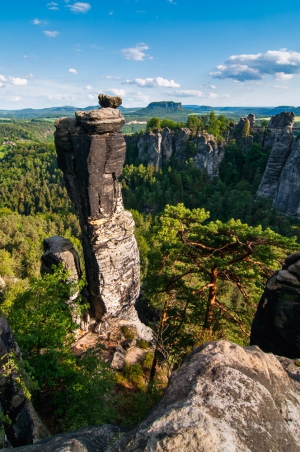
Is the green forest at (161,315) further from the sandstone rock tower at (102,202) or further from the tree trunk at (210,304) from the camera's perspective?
the sandstone rock tower at (102,202)

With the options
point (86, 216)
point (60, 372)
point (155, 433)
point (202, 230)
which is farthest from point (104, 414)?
point (86, 216)

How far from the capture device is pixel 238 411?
4102mm

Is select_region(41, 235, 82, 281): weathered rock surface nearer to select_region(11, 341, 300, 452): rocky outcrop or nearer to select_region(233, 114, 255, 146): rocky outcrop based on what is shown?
select_region(11, 341, 300, 452): rocky outcrop

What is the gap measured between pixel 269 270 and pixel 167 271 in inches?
175

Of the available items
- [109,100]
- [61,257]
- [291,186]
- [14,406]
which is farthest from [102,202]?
[291,186]

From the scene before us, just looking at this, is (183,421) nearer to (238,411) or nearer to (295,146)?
(238,411)

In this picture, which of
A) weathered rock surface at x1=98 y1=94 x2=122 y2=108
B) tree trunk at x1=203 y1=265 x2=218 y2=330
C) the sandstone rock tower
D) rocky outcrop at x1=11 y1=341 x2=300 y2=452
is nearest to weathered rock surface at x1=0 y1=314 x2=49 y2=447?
rocky outcrop at x1=11 y1=341 x2=300 y2=452

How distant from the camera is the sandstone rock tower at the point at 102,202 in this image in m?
14.6

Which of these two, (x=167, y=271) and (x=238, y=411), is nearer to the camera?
(x=238, y=411)

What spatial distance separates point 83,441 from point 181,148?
8567 centimetres

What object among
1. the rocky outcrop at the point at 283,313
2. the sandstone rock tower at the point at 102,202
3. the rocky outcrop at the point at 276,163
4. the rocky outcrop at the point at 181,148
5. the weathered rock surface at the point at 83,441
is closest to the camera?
the weathered rock surface at the point at 83,441

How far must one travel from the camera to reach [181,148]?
85.4 m

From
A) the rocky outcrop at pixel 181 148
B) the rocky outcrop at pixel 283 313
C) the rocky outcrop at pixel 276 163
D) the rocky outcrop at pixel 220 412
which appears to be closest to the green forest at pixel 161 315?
the rocky outcrop at pixel 283 313

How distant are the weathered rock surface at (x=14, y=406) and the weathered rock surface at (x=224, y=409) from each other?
17.3ft
